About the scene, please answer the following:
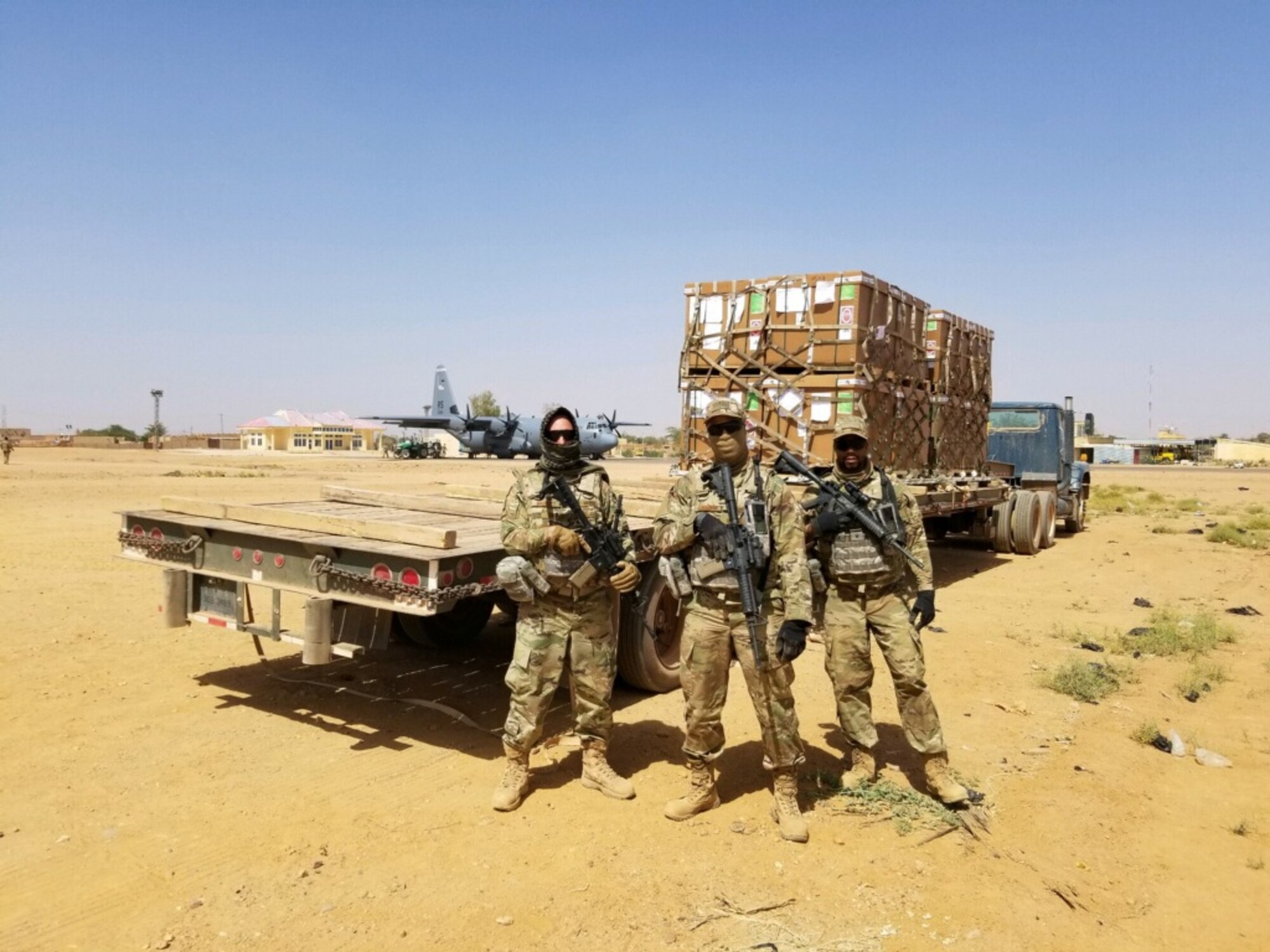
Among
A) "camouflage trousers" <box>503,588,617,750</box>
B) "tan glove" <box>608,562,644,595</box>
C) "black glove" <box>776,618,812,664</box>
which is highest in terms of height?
"tan glove" <box>608,562,644,595</box>

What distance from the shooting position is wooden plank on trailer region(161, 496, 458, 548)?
14.7ft

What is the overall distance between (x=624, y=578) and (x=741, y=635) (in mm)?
625

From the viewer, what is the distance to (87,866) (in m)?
3.51

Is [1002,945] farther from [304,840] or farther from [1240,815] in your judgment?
[304,840]

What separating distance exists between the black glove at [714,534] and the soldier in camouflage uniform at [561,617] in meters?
0.41

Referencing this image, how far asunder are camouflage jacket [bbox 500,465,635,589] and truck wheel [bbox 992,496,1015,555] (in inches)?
427

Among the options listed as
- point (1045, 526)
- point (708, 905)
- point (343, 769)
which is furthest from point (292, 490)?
point (708, 905)

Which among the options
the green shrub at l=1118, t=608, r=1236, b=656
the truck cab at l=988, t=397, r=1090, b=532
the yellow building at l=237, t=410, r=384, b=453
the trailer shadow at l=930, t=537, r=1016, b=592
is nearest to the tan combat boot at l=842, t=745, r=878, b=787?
the green shrub at l=1118, t=608, r=1236, b=656

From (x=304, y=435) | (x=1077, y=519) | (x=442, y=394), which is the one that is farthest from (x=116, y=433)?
(x=1077, y=519)

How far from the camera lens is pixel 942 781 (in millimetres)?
4320

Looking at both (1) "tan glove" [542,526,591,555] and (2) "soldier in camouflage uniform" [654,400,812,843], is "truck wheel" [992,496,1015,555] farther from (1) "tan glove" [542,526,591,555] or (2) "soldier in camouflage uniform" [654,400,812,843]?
(1) "tan glove" [542,526,591,555]

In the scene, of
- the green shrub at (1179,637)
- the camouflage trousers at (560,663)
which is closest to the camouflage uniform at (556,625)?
the camouflage trousers at (560,663)

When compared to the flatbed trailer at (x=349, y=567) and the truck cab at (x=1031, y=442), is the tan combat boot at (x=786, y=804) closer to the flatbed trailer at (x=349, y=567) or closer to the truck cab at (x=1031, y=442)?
the flatbed trailer at (x=349, y=567)

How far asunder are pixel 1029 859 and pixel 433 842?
2.57m
